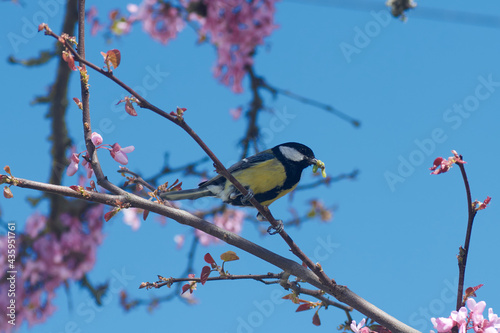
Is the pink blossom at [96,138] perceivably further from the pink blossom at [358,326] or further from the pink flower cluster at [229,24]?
the pink flower cluster at [229,24]

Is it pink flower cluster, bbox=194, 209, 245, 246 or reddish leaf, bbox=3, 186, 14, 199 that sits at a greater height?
pink flower cluster, bbox=194, 209, 245, 246

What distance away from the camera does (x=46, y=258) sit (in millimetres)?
5469

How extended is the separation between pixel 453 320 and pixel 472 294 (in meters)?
0.15

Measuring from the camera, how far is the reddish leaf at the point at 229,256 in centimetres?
226

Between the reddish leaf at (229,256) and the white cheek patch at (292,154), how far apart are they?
1497 mm

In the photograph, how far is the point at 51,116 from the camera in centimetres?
479

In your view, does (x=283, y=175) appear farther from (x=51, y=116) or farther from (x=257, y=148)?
(x=51, y=116)

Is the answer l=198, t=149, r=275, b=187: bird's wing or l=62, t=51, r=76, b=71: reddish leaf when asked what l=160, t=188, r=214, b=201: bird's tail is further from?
l=62, t=51, r=76, b=71: reddish leaf

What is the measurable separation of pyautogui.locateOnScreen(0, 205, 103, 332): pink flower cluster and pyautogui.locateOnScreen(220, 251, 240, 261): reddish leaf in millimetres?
3661

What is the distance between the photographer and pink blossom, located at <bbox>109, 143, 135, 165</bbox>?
7.98ft

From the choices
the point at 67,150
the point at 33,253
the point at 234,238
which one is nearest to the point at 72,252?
the point at 33,253

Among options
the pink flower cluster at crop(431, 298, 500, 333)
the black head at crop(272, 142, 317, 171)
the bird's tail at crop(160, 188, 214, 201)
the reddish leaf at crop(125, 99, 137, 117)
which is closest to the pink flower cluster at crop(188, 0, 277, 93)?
the black head at crop(272, 142, 317, 171)

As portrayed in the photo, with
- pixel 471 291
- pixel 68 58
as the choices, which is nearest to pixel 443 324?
pixel 471 291

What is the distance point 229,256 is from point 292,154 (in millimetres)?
1584
